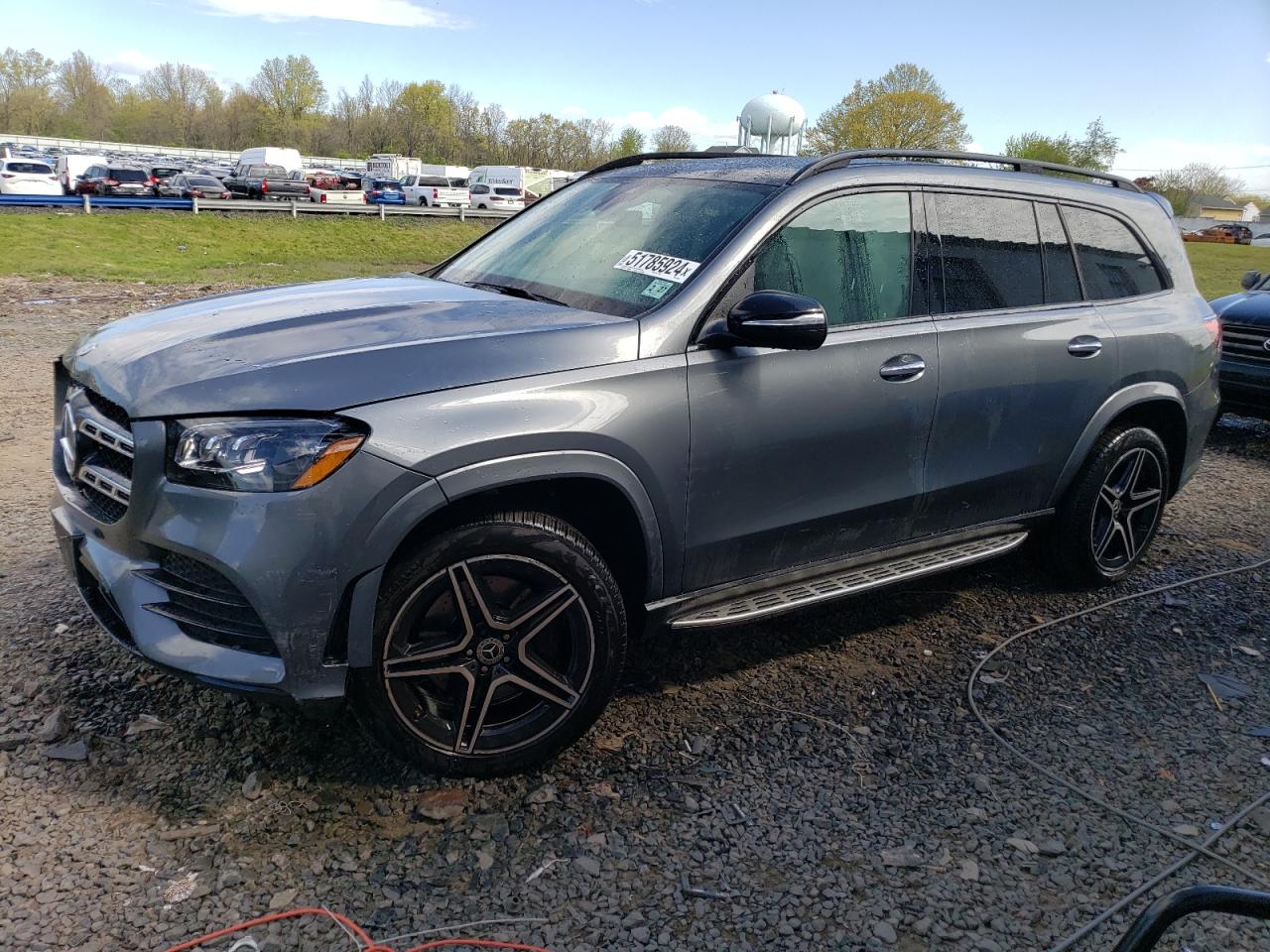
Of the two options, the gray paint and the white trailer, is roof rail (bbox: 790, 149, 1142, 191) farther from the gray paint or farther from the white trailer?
the white trailer

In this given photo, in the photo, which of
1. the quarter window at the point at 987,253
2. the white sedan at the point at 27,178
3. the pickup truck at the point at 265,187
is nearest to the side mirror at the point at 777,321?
the quarter window at the point at 987,253

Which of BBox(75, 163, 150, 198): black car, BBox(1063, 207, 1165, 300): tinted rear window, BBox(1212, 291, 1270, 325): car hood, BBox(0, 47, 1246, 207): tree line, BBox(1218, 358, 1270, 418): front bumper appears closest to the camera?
BBox(1063, 207, 1165, 300): tinted rear window

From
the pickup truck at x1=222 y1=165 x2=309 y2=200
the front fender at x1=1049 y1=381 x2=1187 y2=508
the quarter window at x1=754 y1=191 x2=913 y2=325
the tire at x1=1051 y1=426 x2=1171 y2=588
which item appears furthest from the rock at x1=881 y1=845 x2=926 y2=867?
the pickup truck at x1=222 y1=165 x2=309 y2=200

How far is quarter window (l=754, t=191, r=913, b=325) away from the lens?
3461 mm

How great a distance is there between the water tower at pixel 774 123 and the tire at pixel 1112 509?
6658 cm

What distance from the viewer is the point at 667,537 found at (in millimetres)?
3199

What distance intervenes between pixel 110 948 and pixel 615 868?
123cm

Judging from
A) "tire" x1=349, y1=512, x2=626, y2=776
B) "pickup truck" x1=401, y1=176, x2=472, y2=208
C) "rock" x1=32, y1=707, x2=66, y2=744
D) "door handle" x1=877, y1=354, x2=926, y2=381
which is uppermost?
"pickup truck" x1=401, y1=176, x2=472, y2=208

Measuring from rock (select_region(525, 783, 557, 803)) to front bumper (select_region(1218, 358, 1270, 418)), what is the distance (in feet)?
25.0

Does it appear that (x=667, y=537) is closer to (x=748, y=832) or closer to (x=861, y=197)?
(x=748, y=832)

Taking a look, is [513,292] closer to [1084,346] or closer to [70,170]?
[1084,346]

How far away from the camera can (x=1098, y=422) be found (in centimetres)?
443

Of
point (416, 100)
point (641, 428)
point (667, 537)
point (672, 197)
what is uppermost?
point (416, 100)

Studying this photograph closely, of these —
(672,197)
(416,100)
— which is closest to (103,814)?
(672,197)
